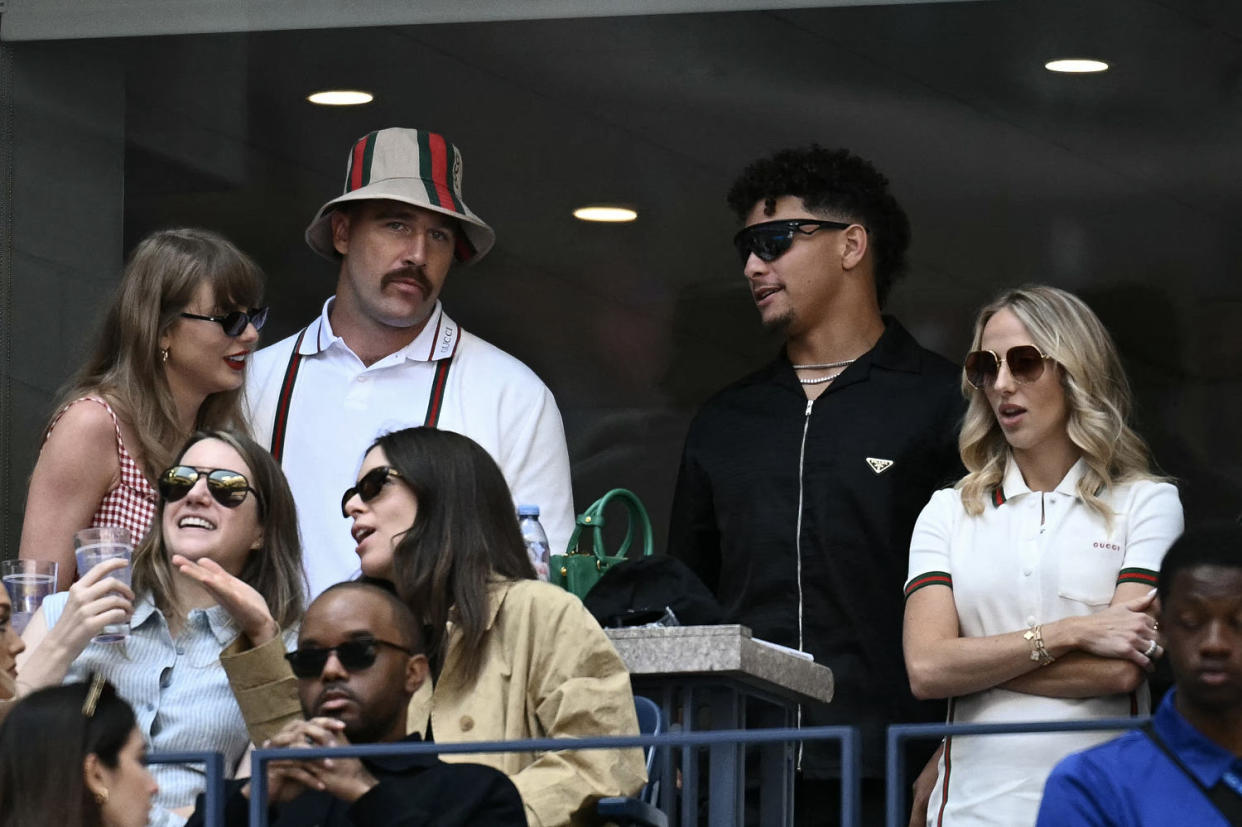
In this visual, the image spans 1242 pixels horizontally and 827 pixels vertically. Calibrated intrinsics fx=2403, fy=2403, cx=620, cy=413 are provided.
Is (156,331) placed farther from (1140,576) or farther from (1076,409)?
(1140,576)

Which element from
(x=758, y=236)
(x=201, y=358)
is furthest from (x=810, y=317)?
(x=201, y=358)

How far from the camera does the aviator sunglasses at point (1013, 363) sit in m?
5.56

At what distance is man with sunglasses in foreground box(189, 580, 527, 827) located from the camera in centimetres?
420

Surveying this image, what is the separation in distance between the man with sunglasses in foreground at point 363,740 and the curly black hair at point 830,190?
99.7 inches

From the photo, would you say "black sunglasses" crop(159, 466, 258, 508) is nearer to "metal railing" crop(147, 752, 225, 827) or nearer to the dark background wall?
"metal railing" crop(147, 752, 225, 827)

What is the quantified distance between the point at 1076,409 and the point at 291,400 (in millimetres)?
2246

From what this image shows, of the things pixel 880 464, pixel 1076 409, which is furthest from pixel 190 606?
pixel 1076 409

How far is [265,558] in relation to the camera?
529 centimetres

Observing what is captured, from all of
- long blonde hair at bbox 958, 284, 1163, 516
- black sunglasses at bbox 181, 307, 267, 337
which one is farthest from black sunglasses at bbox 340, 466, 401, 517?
long blonde hair at bbox 958, 284, 1163, 516

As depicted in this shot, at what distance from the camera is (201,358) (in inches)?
234

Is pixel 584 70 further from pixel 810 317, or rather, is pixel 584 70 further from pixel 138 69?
pixel 810 317

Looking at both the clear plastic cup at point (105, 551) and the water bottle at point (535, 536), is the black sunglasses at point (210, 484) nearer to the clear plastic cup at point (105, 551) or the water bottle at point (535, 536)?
the clear plastic cup at point (105, 551)

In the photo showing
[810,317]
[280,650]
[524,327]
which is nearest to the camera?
[280,650]

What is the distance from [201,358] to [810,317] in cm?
169
